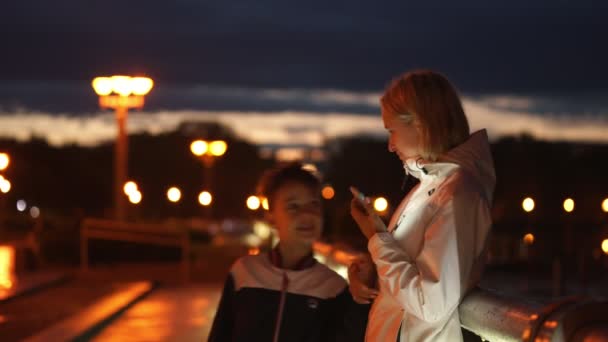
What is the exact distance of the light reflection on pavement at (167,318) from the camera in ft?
43.5

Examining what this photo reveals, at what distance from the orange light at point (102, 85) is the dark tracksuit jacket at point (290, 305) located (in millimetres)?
22110

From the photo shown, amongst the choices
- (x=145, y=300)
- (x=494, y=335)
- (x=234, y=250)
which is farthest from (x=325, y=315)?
(x=234, y=250)

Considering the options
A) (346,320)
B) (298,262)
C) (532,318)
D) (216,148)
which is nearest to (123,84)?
(216,148)

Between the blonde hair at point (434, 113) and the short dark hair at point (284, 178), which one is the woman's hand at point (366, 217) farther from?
the short dark hair at point (284, 178)

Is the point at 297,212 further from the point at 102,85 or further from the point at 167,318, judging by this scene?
the point at 102,85

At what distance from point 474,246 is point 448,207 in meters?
0.15

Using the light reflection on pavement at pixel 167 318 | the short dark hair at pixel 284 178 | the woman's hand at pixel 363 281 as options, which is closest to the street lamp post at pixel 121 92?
the light reflection on pavement at pixel 167 318

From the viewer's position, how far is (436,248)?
327cm

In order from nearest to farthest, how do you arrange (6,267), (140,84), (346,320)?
(346,320), (140,84), (6,267)

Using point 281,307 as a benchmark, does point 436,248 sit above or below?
above

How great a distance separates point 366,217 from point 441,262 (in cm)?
46

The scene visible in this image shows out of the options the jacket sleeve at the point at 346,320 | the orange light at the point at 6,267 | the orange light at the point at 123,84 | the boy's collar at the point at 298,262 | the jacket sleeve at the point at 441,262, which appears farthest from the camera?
the orange light at the point at 123,84

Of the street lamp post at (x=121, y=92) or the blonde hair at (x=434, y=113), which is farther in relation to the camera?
the street lamp post at (x=121, y=92)

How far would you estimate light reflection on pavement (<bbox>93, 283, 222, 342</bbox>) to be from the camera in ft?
43.5
